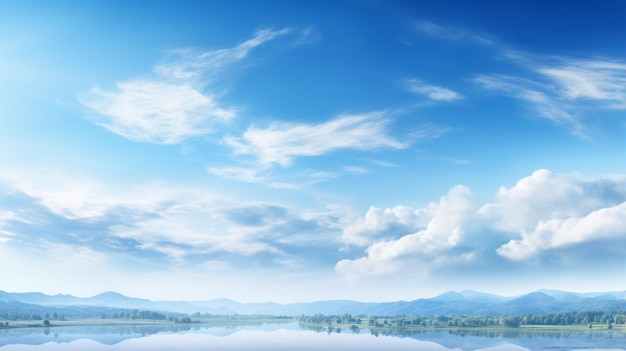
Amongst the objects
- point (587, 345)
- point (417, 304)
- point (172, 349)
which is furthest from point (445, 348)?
point (417, 304)

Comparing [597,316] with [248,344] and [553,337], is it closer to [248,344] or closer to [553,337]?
[553,337]

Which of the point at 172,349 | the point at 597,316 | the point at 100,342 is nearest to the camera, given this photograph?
the point at 172,349

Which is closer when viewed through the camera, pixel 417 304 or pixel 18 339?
pixel 18 339

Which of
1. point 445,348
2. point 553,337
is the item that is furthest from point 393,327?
point 445,348

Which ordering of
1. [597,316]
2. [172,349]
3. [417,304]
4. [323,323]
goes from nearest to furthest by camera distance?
[172,349] < [597,316] < [323,323] < [417,304]

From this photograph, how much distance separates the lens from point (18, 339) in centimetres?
5109

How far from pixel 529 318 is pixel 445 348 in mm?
32466

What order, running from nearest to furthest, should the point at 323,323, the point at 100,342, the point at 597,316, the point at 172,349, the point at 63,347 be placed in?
the point at 172,349
the point at 63,347
the point at 100,342
the point at 597,316
the point at 323,323

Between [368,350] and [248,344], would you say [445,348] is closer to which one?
[368,350]

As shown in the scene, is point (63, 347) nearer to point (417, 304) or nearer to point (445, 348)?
point (445, 348)

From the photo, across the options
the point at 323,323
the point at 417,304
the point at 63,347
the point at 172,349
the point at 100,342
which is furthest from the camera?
the point at 417,304

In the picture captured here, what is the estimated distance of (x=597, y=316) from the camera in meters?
68.1

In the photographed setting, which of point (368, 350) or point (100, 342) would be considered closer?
point (368, 350)

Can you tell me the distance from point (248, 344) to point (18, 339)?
888 inches
